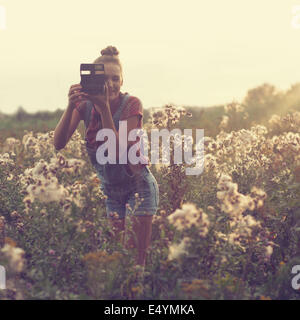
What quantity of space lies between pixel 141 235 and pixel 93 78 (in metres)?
1.42

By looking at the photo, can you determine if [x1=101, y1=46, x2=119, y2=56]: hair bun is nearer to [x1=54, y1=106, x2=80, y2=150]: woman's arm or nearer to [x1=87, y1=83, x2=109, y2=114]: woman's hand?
[x1=87, y1=83, x2=109, y2=114]: woman's hand

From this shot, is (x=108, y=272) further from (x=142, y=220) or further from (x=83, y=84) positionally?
(x=83, y=84)

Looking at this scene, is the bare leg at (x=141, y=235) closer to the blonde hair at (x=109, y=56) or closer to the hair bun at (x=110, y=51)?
the blonde hair at (x=109, y=56)

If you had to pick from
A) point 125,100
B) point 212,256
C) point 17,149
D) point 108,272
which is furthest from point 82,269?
point 17,149

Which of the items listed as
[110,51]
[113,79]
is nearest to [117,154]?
[113,79]

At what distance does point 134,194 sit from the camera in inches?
199

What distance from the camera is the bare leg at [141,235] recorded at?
495 cm

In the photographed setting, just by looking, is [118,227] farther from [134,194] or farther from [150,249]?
[150,249]

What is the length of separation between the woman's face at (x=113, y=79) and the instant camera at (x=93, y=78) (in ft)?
0.38

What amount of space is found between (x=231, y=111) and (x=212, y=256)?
7.38 m

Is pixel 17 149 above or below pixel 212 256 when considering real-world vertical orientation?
above

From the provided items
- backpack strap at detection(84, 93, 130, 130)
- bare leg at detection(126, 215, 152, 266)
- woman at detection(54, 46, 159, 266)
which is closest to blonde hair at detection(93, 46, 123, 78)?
woman at detection(54, 46, 159, 266)
